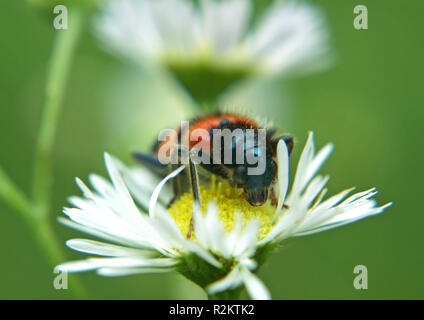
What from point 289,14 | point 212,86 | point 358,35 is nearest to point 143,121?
point 212,86

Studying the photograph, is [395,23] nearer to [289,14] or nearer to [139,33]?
[289,14]

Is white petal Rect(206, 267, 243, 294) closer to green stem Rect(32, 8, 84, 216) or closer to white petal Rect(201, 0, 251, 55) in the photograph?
green stem Rect(32, 8, 84, 216)

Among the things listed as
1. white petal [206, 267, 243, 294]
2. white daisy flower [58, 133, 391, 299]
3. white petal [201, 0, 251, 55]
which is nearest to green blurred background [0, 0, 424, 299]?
white petal [201, 0, 251, 55]

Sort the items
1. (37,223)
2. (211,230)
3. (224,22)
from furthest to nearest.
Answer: (224,22) < (37,223) < (211,230)

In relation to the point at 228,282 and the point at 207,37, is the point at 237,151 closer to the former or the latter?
the point at 228,282

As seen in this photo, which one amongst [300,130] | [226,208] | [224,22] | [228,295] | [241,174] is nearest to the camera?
[228,295]

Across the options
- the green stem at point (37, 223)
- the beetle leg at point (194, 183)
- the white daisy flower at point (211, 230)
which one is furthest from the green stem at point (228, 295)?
the green stem at point (37, 223)

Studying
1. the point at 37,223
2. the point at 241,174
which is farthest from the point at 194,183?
the point at 37,223

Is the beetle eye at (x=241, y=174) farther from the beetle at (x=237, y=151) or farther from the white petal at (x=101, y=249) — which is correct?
the white petal at (x=101, y=249)
